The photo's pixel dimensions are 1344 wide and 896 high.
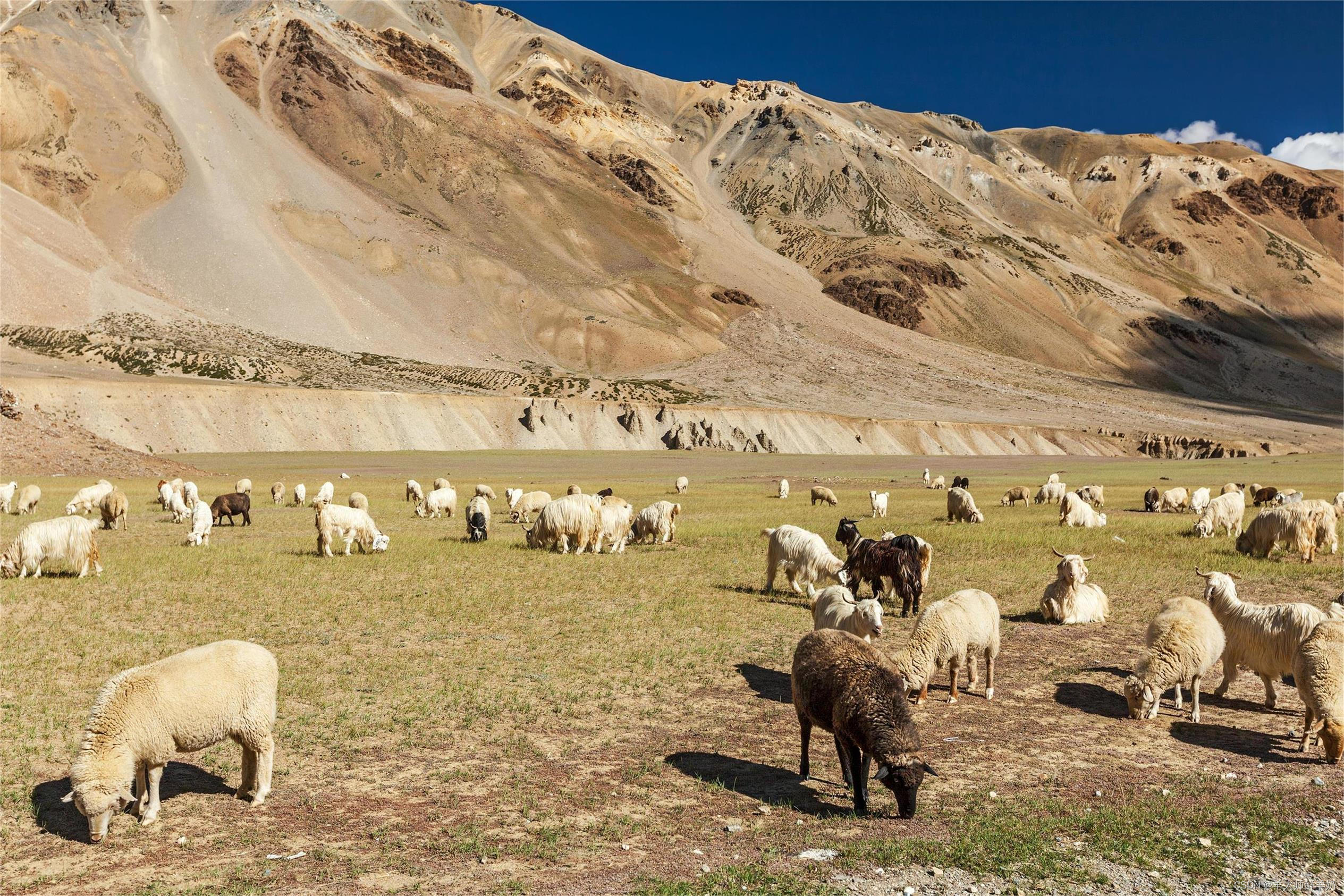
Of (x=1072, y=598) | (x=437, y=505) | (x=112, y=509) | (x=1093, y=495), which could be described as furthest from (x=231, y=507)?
(x=1093, y=495)

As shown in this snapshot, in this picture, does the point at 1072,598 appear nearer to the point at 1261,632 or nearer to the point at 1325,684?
the point at 1261,632

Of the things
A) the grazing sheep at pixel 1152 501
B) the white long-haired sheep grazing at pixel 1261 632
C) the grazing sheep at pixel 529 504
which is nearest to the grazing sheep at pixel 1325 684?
the white long-haired sheep grazing at pixel 1261 632

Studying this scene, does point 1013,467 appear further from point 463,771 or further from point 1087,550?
point 463,771

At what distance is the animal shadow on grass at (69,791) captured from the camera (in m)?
8.41

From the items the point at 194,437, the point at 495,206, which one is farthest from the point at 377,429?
the point at 495,206

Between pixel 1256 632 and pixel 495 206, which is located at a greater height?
pixel 495 206

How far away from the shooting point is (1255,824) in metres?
8.66

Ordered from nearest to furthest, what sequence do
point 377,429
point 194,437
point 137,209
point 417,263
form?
1. point 194,437
2. point 377,429
3. point 137,209
4. point 417,263

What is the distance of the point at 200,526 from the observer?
2519 cm

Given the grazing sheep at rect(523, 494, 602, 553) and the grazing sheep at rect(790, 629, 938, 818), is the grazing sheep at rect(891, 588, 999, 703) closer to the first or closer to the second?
the grazing sheep at rect(790, 629, 938, 818)

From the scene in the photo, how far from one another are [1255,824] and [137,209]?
170 meters

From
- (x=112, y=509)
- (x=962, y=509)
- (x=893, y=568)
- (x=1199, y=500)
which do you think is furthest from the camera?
(x=1199, y=500)

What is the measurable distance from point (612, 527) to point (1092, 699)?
14624 millimetres

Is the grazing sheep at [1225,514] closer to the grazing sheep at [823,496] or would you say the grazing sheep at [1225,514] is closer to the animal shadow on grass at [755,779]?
the grazing sheep at [823,496]
